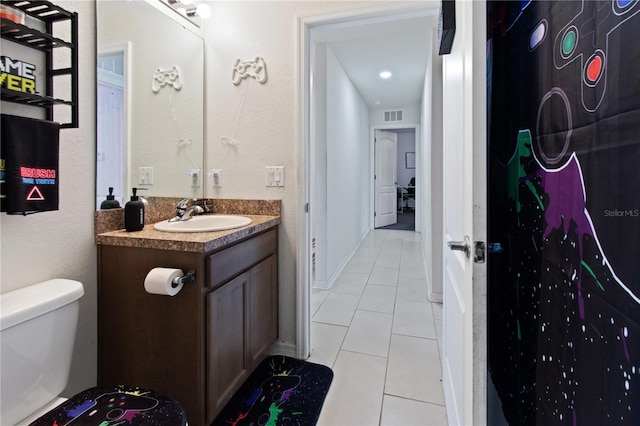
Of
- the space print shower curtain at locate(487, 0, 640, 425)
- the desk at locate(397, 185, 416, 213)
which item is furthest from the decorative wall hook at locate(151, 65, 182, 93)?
the desk at locate(397, 185, 416, 213)

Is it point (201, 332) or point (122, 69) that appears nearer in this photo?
point (201, 332)

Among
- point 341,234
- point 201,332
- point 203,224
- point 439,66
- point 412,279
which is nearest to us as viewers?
point 201,332

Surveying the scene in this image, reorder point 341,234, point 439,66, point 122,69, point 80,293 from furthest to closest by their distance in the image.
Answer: point 341,234 < point 439,66 < point 122,69 < point 80,293

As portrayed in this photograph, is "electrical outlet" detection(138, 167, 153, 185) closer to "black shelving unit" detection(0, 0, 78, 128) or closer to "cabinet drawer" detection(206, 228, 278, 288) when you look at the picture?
"black shelving unit" detection(0, 0, 78, 128)

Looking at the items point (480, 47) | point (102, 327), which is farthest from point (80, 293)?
point (480, 47)

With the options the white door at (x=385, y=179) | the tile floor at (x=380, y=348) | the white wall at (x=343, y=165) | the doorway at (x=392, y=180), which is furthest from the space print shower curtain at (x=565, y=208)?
the white door at (x=385, y=179)

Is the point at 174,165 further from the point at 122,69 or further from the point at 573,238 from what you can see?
the point at 573,238

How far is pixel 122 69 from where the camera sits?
149 centimetres

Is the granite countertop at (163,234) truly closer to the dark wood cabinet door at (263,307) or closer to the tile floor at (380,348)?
the dark wood cabinet door at (263,307)

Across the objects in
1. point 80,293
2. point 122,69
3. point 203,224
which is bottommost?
point 80,293

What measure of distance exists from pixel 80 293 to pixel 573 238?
1.49 m

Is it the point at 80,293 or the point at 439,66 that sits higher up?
the point at 439,66

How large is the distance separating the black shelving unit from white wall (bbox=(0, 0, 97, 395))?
8 cm

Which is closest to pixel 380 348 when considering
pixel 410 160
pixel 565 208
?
pixel 565 208
